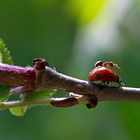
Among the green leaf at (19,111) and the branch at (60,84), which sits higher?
the green leaf at (19,111)

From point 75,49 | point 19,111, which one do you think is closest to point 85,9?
point 75,49

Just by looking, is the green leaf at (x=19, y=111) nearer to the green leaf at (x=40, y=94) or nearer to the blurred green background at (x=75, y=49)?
the green leaf at (x=40, y=94)

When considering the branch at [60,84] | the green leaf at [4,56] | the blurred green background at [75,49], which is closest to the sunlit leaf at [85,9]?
the blurred green background at [75,49]

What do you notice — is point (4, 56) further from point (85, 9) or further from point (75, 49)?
point (75, 49)

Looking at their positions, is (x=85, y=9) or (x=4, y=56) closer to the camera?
(x=4, y=56)

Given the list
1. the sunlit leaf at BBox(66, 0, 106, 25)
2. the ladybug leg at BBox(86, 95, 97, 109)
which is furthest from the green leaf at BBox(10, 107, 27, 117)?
the sunlit leaf at BBox(66, 0, 106, 25)

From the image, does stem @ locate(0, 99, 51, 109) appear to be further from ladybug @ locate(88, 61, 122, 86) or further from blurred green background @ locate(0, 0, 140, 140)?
blurred green background @ locate(0, 0, 140, 140)

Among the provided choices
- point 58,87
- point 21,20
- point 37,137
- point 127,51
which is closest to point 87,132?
point 37,137

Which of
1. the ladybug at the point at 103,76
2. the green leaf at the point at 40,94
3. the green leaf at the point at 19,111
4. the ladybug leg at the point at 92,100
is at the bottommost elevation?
the ladybug leg at the point at 92,100

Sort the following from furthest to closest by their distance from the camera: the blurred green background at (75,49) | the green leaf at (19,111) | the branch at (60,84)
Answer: the blurred green background at (75,49), the green leaf at (19,111), the branch at (60,84)
